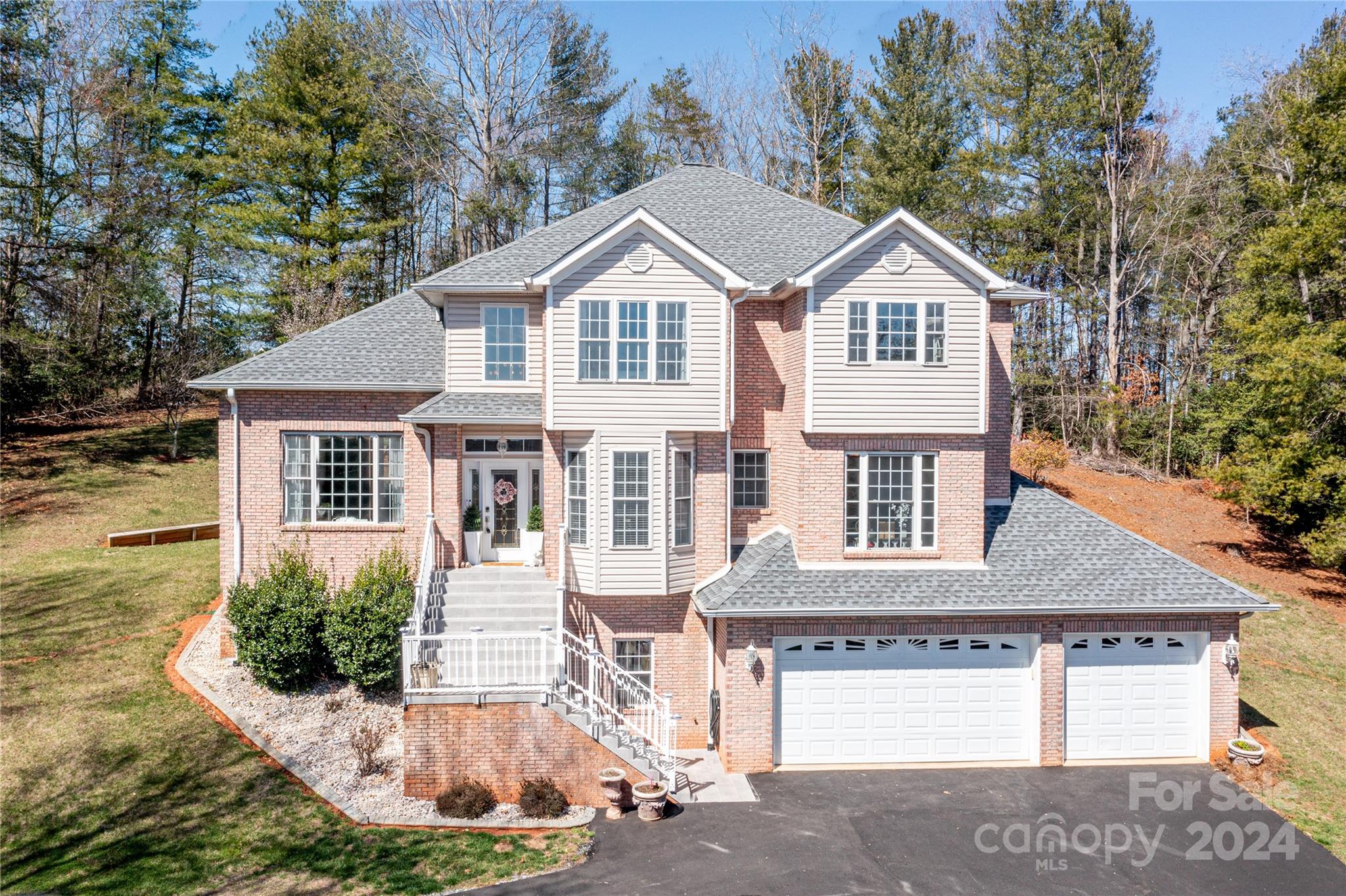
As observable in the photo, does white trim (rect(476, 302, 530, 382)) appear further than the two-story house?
Yes

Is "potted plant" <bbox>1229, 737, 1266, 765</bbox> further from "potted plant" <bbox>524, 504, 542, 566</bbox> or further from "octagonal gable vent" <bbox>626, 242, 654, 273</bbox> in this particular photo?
"octagonal gable vent" <bbox>626, 242, 654, 273</bbox>

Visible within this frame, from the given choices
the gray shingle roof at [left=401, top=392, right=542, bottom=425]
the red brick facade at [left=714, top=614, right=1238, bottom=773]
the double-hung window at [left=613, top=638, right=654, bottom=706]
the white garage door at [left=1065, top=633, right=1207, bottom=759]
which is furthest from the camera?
the double-hung window at [left=613, top=638, right=654, bottom=706]

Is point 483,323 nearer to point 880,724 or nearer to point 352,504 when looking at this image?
point 352,504

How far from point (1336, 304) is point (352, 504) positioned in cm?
2895

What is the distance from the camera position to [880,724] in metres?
13.9

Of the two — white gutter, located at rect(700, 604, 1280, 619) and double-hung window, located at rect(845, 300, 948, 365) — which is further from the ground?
double-hung window, located at rect(845, 300, 948, 365)

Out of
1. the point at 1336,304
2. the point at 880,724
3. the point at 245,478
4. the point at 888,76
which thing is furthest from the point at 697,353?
the point at 888,76

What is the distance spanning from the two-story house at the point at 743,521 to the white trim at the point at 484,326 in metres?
0.04

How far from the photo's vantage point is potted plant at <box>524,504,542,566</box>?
1598 cm

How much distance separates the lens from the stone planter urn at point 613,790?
38.0 feet

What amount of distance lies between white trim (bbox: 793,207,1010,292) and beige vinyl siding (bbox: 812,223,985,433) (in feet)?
0.44

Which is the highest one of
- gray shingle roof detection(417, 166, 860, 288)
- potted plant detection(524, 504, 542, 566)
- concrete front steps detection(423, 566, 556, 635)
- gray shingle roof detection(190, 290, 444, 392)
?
gray shingle roof detection(417, 166, 860, 288)

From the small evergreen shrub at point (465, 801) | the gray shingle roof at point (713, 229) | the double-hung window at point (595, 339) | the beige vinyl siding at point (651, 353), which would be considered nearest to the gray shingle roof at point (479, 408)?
the beige vinyl siding at point (651, 353)

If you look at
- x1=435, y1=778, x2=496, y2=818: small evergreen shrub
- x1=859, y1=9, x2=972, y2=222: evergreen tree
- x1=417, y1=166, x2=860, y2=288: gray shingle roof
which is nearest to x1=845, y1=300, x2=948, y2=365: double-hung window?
x1=417, y1=166, x2=860, y2=288: gray shingle roof
